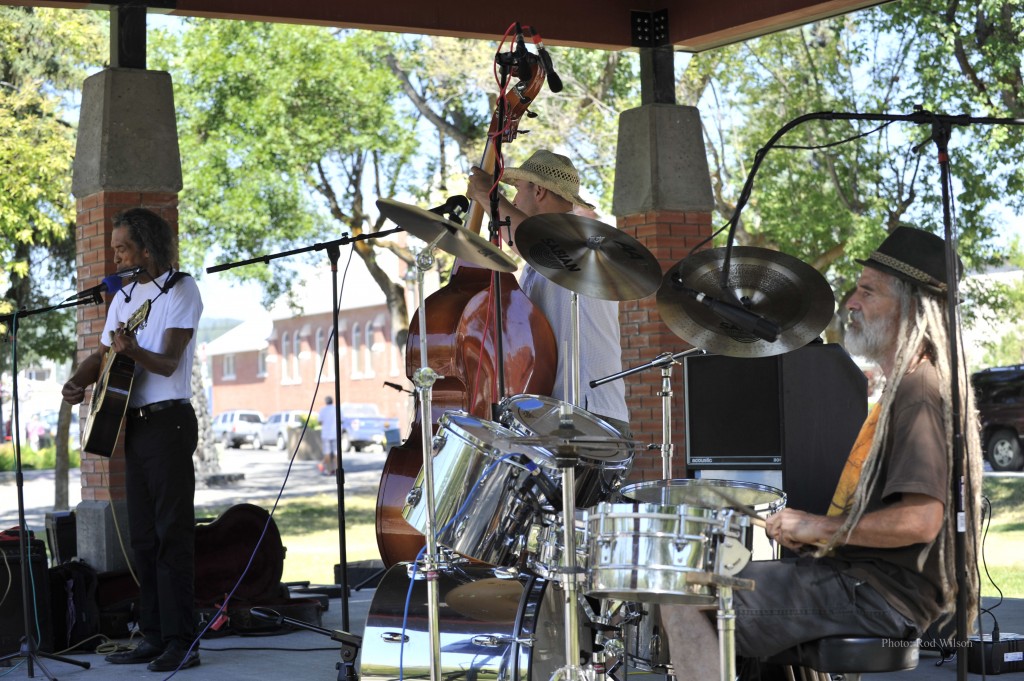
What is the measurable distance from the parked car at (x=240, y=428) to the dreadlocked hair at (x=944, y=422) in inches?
1602

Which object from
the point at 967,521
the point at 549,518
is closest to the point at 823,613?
the point at 967,521

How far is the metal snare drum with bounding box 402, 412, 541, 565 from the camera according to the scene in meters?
3.85

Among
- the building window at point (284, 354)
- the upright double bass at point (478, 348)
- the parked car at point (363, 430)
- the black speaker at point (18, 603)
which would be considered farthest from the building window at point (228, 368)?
the upright double bass at point (478, 348)

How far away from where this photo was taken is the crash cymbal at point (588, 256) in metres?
4.12

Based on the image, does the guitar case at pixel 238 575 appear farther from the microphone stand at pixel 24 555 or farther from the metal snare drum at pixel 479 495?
the metal snare drum at pixel 479 495

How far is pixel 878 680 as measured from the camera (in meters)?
5.35

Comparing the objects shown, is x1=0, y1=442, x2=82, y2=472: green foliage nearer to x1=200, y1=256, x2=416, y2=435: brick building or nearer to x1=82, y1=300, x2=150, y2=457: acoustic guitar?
x1=200, y1=256, x2=416, y2=435: brick building

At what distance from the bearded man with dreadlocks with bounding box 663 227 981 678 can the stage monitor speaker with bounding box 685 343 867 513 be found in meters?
2.11

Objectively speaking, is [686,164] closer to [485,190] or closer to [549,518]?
[485,190]


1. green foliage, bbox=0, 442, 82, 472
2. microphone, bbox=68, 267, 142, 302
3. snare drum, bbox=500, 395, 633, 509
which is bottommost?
green foliage, bbox=0, 442, 82, 472

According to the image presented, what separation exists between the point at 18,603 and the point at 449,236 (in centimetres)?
335

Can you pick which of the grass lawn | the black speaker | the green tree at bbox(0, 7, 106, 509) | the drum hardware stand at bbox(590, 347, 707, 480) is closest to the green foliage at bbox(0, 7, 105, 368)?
the green tree at bbox(0, 7, 106, 509)

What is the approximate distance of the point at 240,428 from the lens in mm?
43656

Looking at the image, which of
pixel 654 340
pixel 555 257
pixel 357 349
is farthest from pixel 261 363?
pixel 555 257
